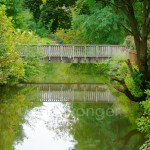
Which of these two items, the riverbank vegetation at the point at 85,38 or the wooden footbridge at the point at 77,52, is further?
the wooden footbridge at the point at 77,52

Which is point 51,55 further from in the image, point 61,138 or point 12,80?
point 61,138

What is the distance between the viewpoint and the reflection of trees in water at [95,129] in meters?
14.9

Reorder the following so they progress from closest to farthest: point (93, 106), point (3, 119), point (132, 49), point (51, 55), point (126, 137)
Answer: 1. point (126, 137)
2. point (3, 119)
3. point (93, 106)
4. point (132, 49)
5. point (51, 55)

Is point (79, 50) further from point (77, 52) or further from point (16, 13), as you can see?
point (16, 13)

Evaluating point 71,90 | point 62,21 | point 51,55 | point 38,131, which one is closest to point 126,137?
point 38,131

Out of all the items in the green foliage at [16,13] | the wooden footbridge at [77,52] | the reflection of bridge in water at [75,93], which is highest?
the green foliage at [16,13]

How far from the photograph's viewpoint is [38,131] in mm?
17156

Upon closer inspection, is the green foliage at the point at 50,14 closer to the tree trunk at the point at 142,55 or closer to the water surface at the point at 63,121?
the water surface at the point at 63,121

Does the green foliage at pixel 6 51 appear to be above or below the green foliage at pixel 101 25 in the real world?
below

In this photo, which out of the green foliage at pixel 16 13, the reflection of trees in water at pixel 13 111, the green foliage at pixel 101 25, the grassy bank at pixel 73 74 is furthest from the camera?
the green foliage at pixel 16 13

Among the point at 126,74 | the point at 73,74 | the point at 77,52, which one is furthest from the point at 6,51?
the point at 73,74

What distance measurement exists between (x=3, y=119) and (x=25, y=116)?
1402 millimetres

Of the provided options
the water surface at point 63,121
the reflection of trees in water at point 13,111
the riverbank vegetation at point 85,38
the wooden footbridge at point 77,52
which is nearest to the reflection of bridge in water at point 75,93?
the water surface at point 63,121

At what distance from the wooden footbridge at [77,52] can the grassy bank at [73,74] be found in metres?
1.78
